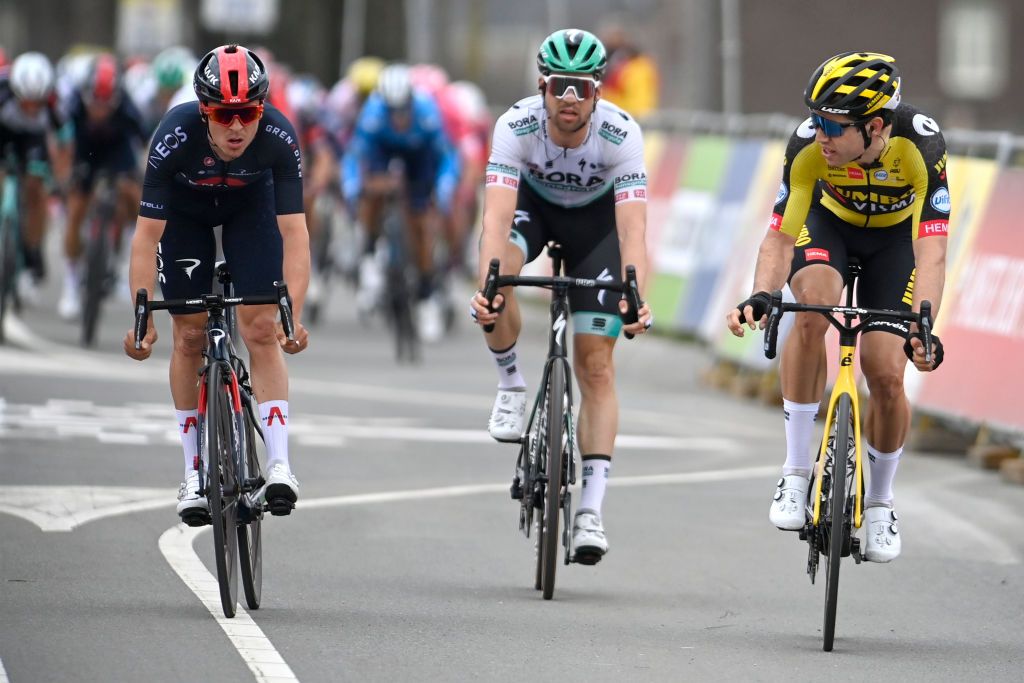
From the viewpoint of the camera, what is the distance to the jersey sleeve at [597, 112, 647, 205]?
8.73 m

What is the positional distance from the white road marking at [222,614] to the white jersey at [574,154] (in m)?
2.01

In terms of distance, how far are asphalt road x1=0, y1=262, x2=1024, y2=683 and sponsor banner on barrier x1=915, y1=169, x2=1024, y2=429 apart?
1.33 feet

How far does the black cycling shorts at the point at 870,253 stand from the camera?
8.29m

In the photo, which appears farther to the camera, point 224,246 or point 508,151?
point 508,151

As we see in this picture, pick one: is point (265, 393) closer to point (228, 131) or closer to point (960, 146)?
point (228, 131)

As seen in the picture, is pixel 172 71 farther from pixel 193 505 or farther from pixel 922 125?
pixel 922 125

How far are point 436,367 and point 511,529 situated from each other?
7411 millimetres

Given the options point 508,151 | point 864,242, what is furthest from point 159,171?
point 864,242

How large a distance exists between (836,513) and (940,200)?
4.14ft

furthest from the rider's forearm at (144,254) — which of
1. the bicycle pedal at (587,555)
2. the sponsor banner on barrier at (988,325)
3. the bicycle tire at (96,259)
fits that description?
the bicycle tire at (96,259)

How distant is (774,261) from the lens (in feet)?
26.8

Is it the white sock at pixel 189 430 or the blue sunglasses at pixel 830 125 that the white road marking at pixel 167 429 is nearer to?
the white sock at pixel 189 430

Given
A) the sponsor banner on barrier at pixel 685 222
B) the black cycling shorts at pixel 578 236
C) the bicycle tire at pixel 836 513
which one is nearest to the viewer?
the bicycle tire at pixel 836 513

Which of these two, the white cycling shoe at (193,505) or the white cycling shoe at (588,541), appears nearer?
the white cycling shoe at (193,505)
